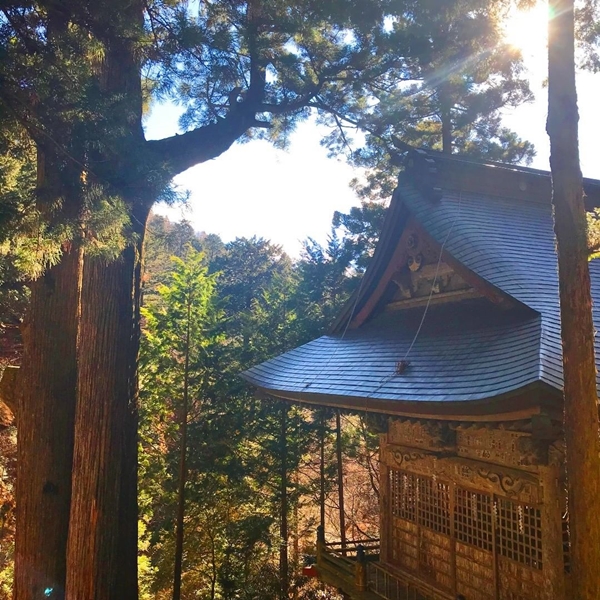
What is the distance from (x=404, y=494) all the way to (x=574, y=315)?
4.76 meters

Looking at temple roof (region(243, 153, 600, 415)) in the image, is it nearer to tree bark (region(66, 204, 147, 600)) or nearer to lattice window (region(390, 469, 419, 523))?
lattice window (region(390, 469, 419, 523))

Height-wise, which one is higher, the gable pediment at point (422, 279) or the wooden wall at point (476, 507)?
the gable pediment at point (422, 279)

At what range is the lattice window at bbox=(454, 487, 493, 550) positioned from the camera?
5.87 metres

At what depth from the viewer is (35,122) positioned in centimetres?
469

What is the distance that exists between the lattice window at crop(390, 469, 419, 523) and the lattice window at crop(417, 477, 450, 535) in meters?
0.11

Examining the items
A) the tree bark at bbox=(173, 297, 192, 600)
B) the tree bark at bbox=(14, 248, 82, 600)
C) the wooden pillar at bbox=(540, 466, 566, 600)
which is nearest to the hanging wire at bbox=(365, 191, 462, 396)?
the wooden pillar at bbox=(540, 466, 566, 600)

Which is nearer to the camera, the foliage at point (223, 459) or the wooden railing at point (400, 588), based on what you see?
the wooden railing at point (400, 588)

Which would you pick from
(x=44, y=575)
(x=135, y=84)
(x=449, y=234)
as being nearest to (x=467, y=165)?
(x=449, y=234)

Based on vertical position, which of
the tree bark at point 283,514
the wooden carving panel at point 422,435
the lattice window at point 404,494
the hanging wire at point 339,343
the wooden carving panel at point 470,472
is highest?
the hanging wire at point 339,343

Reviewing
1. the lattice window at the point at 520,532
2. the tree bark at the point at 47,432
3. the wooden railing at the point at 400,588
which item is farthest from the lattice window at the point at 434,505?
the tree bark at the point at 47,432

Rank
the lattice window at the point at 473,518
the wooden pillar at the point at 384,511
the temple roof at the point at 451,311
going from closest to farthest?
the temple roof at the point at 451,311
the lattice window at the point at 473,518
the wooden pillar at the point at 384,511

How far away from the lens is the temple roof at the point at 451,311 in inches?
182

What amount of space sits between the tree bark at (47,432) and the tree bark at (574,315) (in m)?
5.21

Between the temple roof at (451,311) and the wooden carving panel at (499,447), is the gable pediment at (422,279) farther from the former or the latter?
the wooden carving panel at (499,447)
